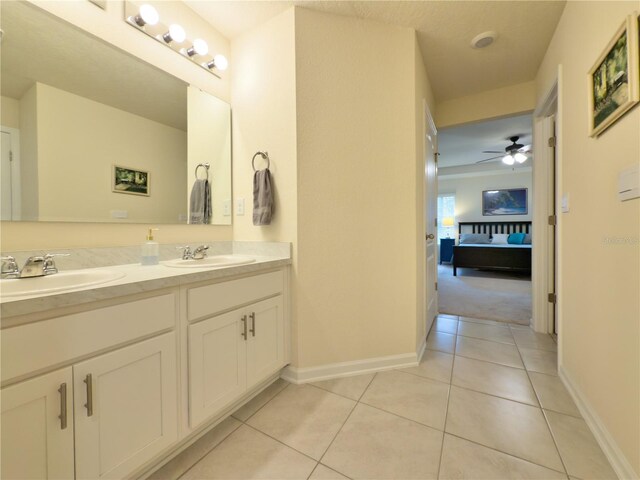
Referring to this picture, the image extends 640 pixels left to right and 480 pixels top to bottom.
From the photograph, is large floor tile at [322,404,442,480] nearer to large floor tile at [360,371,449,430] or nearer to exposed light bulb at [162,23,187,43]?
large floor tile at [360,371,449,430]

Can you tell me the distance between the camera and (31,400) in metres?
0.74

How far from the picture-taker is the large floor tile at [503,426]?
46.1 inches

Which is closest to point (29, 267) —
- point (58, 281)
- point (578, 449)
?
point (58, 281)

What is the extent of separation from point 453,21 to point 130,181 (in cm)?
236

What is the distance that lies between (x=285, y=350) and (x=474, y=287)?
3852mm

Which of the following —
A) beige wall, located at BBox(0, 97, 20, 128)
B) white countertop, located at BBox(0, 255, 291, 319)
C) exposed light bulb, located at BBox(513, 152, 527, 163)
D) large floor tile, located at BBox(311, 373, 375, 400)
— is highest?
exposed light bulb, located at BBox(513, 152, 527, 163)

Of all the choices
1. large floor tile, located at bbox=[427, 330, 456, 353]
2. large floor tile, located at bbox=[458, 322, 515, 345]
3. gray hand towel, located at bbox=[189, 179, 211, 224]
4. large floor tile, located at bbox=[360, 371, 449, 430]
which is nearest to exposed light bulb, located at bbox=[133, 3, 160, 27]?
gray hand towel, located at bbox=[189, 179, 211, 224]

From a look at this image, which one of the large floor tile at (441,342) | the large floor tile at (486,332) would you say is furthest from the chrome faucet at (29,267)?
the large floor tile at (486,332)

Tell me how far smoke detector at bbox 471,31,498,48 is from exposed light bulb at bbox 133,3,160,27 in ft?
7.23

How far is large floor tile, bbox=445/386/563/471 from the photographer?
1.17 metres

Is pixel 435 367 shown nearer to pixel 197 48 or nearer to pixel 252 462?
pixel 252 462

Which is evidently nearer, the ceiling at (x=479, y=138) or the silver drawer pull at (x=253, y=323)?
the silver drawer pull at (x=253, y=323)

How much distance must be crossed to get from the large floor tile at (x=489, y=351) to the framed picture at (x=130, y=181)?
2.51 m

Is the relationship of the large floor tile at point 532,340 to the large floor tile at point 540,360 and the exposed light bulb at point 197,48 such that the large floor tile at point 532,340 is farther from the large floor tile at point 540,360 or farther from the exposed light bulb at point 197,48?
the exposed light bulb at point 197,48
